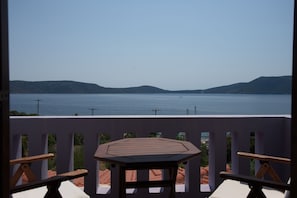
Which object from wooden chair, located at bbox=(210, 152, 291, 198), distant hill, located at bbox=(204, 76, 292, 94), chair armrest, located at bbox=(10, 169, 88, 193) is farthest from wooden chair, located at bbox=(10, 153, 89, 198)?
distant hill, located at bbox=(204, 76, 292, 94)

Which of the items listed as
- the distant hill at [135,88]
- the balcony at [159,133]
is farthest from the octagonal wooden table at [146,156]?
the distant hill at [135,88]

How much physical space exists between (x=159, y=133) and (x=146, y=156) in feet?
3.52

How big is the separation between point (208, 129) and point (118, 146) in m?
1.13

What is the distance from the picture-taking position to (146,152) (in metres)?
2.44

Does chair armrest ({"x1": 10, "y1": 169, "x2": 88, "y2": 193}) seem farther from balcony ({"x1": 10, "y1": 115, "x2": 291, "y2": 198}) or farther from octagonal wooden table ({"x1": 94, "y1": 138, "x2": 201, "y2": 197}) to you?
balcony ({"x1": 10, "y1": 115, "x2": 291, "y2": 198})

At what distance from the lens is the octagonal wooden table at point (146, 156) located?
217 centimetres

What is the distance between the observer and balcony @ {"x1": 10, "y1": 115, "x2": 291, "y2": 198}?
3227 mm

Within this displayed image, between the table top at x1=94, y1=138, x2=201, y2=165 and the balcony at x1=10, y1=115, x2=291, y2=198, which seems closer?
the table top at x1=94, y1=138, x2=201, y2=165

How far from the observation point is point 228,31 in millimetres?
10086

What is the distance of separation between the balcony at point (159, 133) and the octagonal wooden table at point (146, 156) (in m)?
0.44

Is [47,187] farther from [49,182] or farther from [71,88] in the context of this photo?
[71,88]

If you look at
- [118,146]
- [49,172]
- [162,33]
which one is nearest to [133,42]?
[162,33]

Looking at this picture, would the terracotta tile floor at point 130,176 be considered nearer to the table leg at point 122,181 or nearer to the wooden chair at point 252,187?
the wooden chair at point 252,187

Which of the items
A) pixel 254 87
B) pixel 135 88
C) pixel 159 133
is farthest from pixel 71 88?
pixel 159 133
